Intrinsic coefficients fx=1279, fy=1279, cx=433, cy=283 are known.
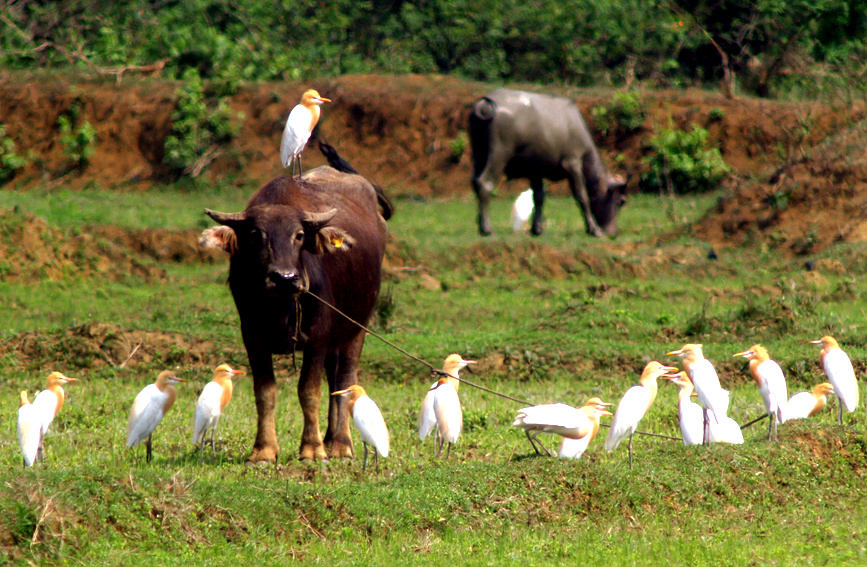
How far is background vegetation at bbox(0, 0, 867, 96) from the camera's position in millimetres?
28844

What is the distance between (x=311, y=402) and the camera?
29.6 feet

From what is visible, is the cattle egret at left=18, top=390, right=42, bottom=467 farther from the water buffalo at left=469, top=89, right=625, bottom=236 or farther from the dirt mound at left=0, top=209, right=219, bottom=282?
the water buffalo at left=469, top=89, right=625, bottom=236

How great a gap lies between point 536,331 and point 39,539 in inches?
326

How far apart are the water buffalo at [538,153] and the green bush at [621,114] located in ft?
16.3

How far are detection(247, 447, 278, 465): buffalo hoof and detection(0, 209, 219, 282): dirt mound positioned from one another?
9.23 meters

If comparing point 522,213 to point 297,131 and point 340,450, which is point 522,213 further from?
point 340,450

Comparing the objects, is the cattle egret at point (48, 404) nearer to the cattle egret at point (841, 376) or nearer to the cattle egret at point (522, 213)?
the cattle egret at point (841, 376)

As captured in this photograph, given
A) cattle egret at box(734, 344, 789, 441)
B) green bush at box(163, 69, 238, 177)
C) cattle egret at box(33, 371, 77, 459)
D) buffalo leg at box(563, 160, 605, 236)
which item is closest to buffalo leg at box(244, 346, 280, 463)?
cattle egret at box(33, 371, 77, 459)

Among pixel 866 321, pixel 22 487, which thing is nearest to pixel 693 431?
pixel 22 487

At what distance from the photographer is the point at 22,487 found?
648 cm

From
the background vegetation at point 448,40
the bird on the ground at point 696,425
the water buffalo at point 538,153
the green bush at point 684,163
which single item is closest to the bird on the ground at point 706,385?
the bird on the ground at point 696,425

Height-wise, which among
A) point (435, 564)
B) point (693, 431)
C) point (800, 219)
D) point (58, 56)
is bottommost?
point (58, 56)

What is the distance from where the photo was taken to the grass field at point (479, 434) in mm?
6809

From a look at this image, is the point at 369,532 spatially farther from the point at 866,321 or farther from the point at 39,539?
the point at 866,321
